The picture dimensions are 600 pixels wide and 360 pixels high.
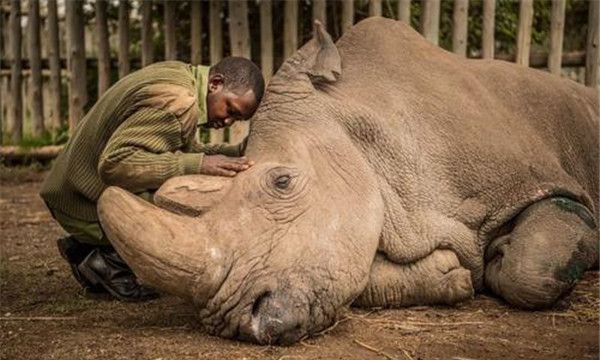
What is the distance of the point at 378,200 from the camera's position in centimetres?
369

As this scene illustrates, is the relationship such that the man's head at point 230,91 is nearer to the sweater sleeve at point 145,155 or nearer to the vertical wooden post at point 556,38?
the sweater sleeve at point 145,155

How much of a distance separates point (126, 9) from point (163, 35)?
0.48m

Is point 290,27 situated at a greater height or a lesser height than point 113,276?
greater

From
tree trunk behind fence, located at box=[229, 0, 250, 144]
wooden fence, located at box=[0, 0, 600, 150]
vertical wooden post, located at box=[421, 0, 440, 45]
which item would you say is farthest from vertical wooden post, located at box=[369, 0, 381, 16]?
tree trunk behind fence, located at box=[229, 0, 250, 144]

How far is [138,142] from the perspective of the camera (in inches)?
141

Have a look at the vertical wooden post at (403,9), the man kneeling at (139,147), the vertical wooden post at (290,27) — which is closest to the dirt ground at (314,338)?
the man kneeling at (139,147)

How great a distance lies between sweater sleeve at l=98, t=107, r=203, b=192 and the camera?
358cm

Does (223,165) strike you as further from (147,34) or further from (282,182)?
(147,34)

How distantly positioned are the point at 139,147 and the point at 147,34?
16.4 ft

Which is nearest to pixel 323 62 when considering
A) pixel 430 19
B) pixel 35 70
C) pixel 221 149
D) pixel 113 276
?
pixel 221 149

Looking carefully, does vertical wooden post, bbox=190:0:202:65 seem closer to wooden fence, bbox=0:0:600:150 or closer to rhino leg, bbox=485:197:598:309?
wooden fence, bbox=0:0:600:150

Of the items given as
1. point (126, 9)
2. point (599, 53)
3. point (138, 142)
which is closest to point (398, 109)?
point (138, 142)

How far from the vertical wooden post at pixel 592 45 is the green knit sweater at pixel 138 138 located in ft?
13.0

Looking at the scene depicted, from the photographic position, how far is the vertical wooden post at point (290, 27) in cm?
770
